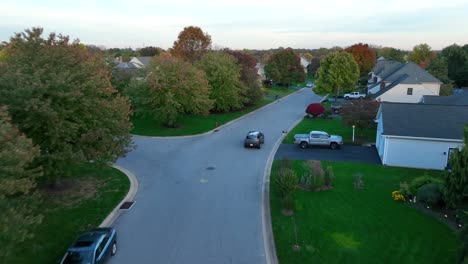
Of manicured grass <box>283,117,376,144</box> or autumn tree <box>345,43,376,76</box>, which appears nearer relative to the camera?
manicured grass <box>283,117,376,144</box>

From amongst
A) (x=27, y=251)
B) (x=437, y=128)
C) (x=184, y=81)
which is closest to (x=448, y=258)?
(x=437, y=128)

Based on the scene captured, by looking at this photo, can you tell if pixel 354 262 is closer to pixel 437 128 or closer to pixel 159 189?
pixel 159 189

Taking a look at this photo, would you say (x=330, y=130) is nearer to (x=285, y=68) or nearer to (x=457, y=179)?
(x=457, y=179)

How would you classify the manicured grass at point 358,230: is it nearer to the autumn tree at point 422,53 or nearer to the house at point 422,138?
the house at point 422,138

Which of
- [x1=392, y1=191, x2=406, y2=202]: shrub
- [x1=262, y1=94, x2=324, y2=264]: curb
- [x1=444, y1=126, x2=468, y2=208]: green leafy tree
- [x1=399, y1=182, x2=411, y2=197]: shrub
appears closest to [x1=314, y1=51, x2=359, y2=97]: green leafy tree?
[x1=262, y1=94, x2=324, y2=264]: curb

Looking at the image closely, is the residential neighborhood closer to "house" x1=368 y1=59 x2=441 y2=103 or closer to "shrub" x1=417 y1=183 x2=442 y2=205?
"shrub" x1=417 y1=183 x2=442 y2=205

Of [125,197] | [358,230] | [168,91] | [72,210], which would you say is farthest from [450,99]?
[72,210]
